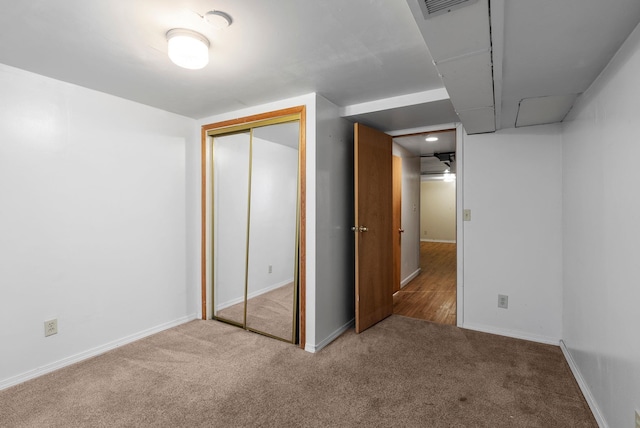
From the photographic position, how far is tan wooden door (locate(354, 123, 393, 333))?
3012mm

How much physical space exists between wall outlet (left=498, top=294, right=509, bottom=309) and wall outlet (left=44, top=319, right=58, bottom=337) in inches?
148

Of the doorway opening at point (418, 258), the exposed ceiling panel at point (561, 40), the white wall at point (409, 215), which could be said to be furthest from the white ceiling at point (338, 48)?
the white wall at point (409, 215)

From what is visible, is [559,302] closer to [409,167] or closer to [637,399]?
[637,399]

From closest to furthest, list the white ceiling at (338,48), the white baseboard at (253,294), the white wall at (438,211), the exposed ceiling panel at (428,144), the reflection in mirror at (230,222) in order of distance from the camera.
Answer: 1. the white ceiling at (338,48)
2. the white baseboard at (253,294)
3. the reflection in mirror at (230,222)
4. the exposed ceiling panel at (428,144)
5. the white wall at (438,211)

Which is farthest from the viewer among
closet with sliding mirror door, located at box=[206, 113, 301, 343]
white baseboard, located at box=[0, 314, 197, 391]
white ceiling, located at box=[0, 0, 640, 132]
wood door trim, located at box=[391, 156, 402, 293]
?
wood door trim, located at box=[391, 156, 402, 293]

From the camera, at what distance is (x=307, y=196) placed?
2713 millimetres

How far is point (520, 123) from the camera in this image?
9.16 ft

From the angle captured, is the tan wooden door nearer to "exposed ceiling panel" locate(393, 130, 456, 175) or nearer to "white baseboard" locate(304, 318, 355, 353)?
"white baseboard" locate(304, 318, 355, 353)

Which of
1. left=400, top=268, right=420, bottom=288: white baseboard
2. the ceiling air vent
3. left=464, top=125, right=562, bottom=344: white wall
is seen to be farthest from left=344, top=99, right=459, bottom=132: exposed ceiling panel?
left=400, top=268, right=420, bottom=288: white baseboard

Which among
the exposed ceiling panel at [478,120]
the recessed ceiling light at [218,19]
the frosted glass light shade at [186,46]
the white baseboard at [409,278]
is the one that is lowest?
the white baseboard at [409,278]

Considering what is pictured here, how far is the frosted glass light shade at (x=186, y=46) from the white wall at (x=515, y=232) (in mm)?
2549

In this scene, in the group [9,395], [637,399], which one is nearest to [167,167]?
[9,395]

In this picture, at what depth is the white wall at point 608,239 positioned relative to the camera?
1.40 meters

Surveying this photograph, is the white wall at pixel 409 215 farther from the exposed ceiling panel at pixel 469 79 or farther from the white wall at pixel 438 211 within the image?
the white wall at pixel 438 211
